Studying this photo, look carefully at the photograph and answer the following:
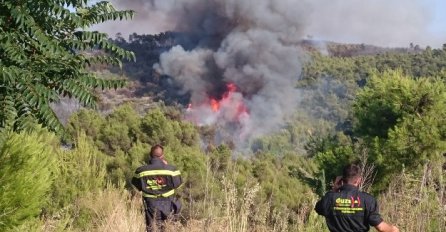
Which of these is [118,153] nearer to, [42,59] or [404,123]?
[404,123]

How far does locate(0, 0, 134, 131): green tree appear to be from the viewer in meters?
4.48

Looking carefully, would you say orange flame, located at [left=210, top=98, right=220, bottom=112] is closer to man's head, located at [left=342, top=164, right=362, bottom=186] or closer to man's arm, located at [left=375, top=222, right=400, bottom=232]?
man's head, located at [left=342, top=164, right=362, bottom=186]

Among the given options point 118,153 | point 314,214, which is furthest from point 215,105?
point 314,214

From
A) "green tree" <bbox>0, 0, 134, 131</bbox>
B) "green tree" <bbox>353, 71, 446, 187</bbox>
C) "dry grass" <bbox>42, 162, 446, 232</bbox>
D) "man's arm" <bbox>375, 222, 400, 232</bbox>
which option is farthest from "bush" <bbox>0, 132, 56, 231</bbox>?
"green tree" <bbox>353, 71, 446, 187</bbox>

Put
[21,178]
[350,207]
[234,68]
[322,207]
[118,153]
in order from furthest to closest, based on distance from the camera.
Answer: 1. [234,68]
2. [118,153]
3. [21,178]
4. [322,207]
5. [350,207]

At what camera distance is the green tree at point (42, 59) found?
448 cm

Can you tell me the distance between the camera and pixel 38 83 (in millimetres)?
4645

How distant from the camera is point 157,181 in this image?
7594 millimetres

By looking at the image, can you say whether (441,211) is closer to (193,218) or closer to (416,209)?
(416,209)

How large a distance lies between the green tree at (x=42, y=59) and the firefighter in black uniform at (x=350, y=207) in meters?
2.25

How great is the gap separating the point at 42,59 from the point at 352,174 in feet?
9.28

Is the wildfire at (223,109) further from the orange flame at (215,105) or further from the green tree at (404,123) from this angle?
the green tree at (404,123)

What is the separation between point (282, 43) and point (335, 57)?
48.4 m

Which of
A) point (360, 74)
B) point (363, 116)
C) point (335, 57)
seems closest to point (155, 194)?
point (363, 116)
